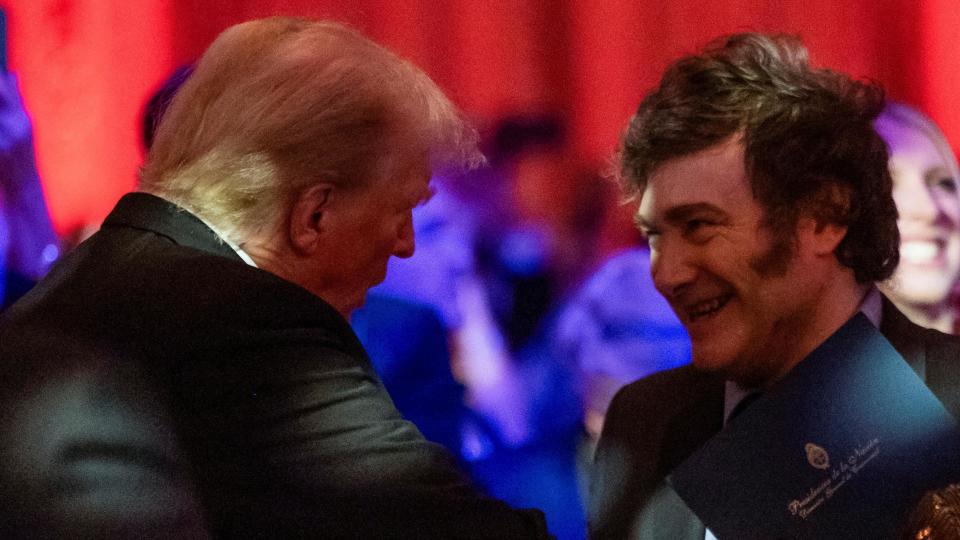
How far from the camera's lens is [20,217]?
179 cm

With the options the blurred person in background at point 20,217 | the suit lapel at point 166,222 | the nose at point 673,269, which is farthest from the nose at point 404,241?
the blurred person in background at point 20,217

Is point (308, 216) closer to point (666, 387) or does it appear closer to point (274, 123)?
point (274, 123)

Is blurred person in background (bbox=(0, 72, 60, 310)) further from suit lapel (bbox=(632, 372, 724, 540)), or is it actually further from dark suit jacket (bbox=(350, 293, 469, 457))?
suit lapel (bbox=(632, 372, 724, 540))

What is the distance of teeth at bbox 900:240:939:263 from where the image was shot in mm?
1738

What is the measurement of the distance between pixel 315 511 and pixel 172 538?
0.38ft

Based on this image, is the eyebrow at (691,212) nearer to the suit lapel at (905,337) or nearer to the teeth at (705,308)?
the teeth at (705,308)

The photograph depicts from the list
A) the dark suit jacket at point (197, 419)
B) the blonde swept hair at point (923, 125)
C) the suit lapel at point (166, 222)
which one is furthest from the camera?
the blonde swept hair at point (923, 125)

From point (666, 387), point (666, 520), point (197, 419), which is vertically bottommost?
point (666, 520)

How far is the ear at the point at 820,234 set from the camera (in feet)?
4.80

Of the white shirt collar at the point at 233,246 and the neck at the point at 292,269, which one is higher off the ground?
the white shirt collar at the point at 233,246

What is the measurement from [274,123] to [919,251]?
1033mm

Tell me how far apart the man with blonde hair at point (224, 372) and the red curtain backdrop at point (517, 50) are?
634mm

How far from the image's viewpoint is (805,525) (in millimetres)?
1268

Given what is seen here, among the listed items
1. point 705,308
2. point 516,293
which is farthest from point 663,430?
point 516,293
